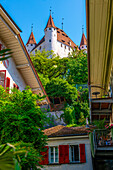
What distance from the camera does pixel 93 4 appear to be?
29.6ft

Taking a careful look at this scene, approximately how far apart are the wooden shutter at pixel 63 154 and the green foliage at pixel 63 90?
65.3 ft

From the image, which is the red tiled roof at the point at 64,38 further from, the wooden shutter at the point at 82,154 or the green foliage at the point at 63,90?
the wooden shutter at the point at 82,154

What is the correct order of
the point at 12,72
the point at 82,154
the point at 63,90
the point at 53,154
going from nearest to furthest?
the point at 12,72
the point at 82,154
the point at 53,154
the point at 63,90

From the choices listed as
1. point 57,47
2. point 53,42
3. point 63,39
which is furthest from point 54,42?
point 63,39

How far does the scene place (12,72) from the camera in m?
16.5

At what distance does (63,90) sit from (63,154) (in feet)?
69.3

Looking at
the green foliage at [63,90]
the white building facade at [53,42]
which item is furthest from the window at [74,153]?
the white building facade at [53,42]

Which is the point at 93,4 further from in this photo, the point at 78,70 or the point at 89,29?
the point at 78,70

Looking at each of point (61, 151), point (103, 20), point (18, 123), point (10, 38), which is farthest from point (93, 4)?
point (61, 151)

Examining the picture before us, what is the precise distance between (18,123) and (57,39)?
7782cm

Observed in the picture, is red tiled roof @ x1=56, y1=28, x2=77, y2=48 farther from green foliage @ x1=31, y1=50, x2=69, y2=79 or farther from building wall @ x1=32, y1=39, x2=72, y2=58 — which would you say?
green foliage @ x1=31, y1=50, x2=69, y2=79

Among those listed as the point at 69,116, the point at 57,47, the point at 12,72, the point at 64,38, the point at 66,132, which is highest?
the point at 64,38

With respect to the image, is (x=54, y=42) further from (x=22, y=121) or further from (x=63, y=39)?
(x=22, y=121)

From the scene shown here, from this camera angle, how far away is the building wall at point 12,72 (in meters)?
15.6
